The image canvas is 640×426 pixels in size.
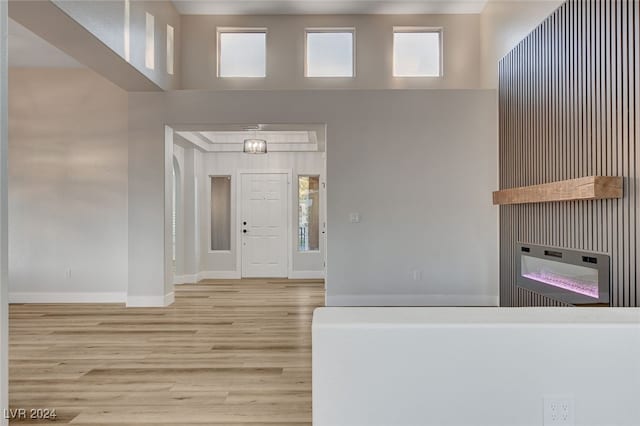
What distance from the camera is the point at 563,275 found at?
4090 mm

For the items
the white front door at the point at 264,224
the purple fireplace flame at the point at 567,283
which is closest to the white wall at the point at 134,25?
the white front door at the point at 264,224

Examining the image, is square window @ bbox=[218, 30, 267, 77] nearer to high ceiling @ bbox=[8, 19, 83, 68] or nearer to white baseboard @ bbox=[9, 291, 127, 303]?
high ceiling @ bbox=[8, 19, 83, 68]

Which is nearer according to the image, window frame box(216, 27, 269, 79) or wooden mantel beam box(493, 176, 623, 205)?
wooden mantel beam box(493, 176, 623, 205)

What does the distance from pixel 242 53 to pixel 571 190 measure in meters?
4.97

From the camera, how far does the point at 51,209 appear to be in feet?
21.3

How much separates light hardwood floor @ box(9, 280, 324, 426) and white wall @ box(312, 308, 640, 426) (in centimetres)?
118

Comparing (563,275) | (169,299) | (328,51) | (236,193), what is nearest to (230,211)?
(236,193)

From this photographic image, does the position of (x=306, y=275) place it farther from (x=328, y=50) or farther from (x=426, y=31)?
(x=426, y=31)

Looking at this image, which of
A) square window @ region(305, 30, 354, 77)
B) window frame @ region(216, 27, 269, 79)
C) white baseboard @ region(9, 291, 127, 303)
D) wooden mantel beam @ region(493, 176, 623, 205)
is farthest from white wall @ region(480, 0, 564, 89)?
white baseboard @ region(9, 291, 127, 303)

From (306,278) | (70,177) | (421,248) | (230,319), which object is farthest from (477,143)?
(70,177)

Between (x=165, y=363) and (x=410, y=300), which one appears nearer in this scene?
(x=165, y=363)

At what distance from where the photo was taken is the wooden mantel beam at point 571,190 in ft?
10.8

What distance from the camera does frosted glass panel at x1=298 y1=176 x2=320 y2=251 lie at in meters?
9.30

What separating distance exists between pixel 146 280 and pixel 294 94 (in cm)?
304
